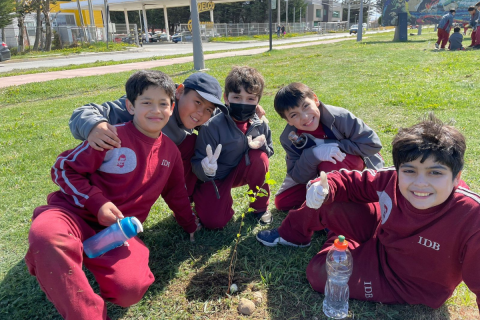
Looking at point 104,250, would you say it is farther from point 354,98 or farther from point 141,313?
point 354,98

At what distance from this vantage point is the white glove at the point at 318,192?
2.10 meters

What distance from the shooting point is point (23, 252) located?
2.77 metres

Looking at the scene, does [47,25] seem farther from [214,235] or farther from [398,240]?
[398,240]

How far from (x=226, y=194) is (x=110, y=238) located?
1305 mm

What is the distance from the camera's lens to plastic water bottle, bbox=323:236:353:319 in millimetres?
2121

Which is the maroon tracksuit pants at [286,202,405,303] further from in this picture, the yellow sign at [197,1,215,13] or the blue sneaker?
the yellow sign at [197,1,215,13]

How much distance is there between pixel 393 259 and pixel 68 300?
178 cm

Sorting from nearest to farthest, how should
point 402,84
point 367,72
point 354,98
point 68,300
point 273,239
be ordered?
point 68,300, point 273,239, point 354,98, point 402,84, point 367,72

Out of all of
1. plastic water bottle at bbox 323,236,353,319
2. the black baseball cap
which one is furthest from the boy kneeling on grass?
plastic water bottle at bbox 323,236,353,319

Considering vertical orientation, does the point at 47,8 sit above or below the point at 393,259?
above

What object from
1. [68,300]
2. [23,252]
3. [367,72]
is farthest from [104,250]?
[367,72]

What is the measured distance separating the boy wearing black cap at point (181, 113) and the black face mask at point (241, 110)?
19 centimetres

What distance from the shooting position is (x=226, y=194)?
10.4ft

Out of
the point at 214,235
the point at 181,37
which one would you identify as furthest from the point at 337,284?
the point at 181,37
